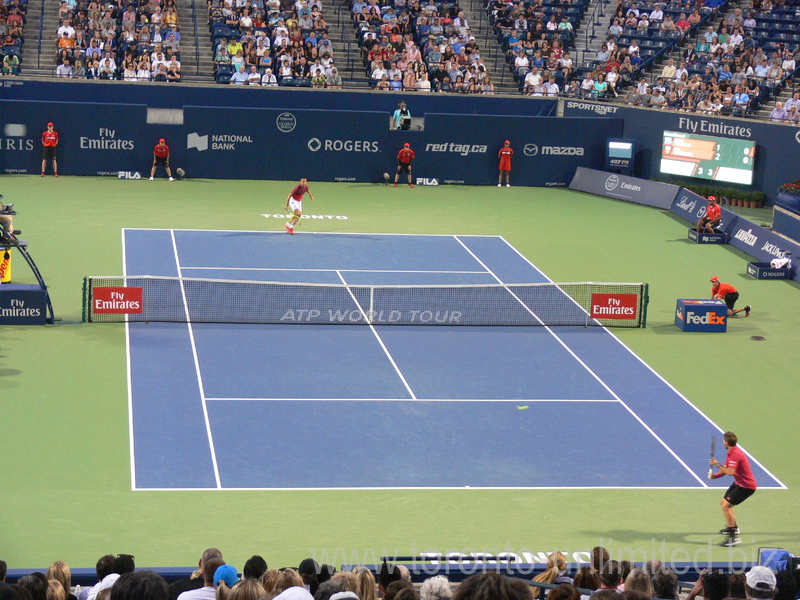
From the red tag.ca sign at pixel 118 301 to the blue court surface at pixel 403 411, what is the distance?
0.41 meters

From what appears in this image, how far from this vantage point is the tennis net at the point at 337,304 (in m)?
23.0

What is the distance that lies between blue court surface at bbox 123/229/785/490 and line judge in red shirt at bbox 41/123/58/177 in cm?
1373

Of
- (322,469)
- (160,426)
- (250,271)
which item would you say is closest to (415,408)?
(322,469)

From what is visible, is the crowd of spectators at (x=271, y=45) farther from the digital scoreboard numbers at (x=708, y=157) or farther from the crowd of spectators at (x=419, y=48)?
the digital scoreboard numbers at (x=708, y=157)

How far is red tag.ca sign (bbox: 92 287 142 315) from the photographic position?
22.7 meters

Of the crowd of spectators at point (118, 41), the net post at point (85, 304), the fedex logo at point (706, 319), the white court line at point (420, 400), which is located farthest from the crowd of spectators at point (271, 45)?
the white court line at point (420, 400)

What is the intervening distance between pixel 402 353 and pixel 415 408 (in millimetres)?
3089

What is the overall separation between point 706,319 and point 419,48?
26035 millimetres

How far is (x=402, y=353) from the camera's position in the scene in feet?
71.8

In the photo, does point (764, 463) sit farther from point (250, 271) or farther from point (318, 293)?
point (250, 271)

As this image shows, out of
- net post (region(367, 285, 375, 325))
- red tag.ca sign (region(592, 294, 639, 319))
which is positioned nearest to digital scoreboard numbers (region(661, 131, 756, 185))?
red tag.ca sign (region(592, 294, 639, 319))

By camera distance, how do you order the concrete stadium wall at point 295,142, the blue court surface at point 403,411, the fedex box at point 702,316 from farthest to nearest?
1. the concrete stadium wall at point 295,142
2. the fedex box at point 702,316
3. the blue court surface at point 403,411

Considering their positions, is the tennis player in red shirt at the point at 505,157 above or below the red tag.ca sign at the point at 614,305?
above

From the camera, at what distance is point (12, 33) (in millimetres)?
42844
